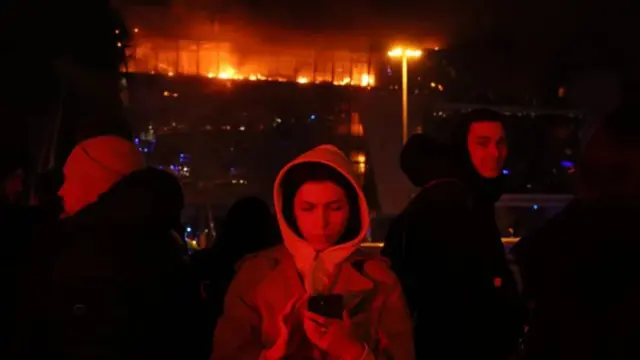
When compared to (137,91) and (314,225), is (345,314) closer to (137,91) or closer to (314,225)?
(314,225)

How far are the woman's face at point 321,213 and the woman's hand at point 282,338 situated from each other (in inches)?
9.4

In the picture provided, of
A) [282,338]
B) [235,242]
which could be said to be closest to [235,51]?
[235,242]

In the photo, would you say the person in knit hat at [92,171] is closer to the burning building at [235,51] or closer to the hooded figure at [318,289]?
the hooded figure at [318,289]

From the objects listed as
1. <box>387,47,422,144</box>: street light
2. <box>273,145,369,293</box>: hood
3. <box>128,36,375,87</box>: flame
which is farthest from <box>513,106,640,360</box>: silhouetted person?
<box>387,47,422,144</box>: street light

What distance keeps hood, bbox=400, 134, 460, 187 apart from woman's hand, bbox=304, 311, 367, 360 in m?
1.21

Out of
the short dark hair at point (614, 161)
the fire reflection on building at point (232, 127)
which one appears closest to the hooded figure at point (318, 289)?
the short dark hair at point (614, 161)

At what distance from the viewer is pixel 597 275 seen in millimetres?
1598

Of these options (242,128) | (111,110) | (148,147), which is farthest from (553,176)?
(111,110)

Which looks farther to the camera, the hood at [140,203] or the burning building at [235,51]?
the burning building at [235,51]

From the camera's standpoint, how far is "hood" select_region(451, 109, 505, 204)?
312cm

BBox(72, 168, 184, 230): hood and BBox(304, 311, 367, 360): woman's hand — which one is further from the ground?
BBox(72, 168, 184, 230): hood

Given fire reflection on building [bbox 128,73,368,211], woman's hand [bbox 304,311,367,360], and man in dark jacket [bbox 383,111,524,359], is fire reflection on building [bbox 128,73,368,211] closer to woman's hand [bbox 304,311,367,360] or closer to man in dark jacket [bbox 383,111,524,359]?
man in dark jacket [bbox 383,111,524,359]

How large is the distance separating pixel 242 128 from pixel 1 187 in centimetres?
736

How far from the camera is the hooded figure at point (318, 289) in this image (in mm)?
2031
